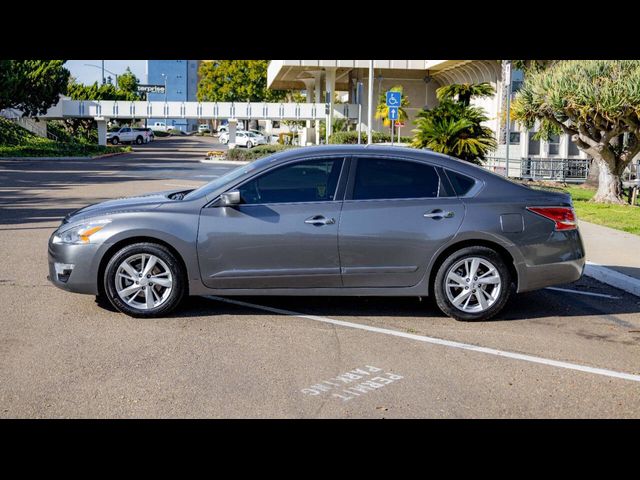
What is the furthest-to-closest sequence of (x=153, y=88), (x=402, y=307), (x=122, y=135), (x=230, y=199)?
1. (x=153, y=88)
2. (x=122, y=135)
3. (x=402, y=307)
4. (x=230, y=199)

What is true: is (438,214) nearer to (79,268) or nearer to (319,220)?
(319,220)

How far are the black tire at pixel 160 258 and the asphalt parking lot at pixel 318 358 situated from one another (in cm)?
11

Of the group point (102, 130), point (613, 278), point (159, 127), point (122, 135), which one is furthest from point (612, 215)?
point (159, 127)

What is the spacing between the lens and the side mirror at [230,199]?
7660 millimetres

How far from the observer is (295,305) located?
8508 millimetres

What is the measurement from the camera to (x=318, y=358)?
21.5 feet

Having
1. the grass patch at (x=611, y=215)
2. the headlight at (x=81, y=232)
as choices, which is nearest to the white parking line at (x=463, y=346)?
the headlight at (x=81, y=232)

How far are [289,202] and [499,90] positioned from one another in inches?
1544

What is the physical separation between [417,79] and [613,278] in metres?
53.1

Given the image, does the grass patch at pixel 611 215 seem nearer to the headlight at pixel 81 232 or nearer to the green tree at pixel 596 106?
the green tree at pixel 596 106

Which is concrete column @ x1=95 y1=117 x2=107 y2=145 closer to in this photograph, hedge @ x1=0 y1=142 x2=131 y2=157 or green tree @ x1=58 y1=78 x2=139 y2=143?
hedge @ x1=0 y1=142 x2=131 y2=157
